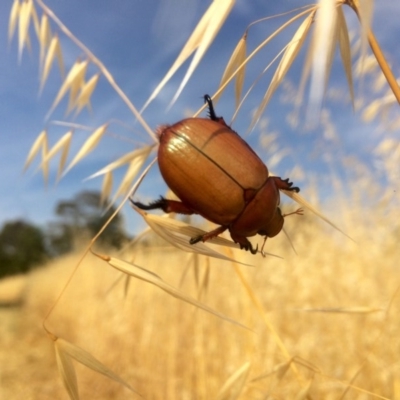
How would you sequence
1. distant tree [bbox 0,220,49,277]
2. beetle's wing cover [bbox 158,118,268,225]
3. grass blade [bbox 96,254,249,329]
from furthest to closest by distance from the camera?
1. distant tree [bbox 0,220,49,277]
2. grass blade [bbox 96,254,249,329]
3. beetle's wing cover [bbox 158,118,268,225]

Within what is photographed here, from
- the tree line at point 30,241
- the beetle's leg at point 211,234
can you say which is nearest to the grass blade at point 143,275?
the beetle's leg at point 211,234

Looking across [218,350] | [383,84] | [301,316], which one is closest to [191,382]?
[218,350]

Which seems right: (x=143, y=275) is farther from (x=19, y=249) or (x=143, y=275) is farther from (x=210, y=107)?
(x=19, y=249)

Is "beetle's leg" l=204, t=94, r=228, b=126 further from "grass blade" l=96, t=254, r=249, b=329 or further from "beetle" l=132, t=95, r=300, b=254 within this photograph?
"grass blade" l=96, t=254, r=249, b=329

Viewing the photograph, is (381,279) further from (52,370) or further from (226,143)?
(52,370)

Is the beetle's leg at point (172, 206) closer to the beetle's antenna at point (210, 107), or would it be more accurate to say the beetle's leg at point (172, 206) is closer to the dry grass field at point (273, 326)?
the beetle's antenna at point (210, 107)

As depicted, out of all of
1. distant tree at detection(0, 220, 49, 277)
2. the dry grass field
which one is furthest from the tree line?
the dry grass field

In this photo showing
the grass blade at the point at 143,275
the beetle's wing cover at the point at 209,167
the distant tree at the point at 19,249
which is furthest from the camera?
the distant tree at the point at 19,249
